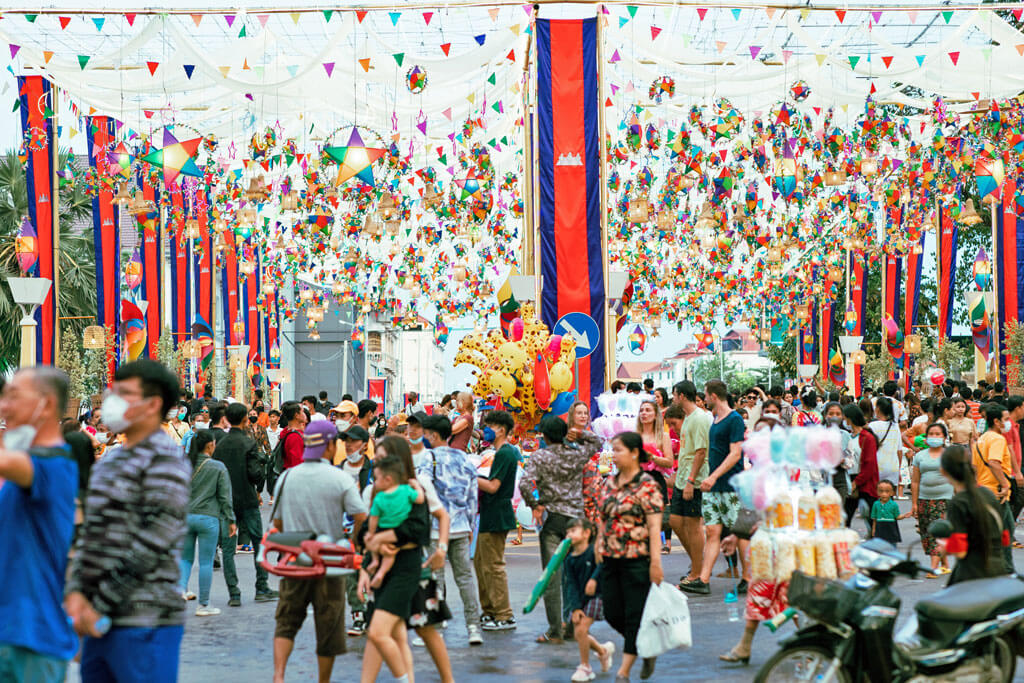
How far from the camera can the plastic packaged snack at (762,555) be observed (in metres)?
7.31

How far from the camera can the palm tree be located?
28766mm

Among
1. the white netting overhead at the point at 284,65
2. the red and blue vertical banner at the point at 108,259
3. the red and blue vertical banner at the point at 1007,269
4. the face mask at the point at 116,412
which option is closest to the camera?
the face mask at the point at 116,412

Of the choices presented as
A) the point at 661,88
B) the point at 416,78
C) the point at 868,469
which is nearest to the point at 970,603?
the point at 868,469

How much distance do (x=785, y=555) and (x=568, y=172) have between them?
411 inches

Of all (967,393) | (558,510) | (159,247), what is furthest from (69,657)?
(159,247)

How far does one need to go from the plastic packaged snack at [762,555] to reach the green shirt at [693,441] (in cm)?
367

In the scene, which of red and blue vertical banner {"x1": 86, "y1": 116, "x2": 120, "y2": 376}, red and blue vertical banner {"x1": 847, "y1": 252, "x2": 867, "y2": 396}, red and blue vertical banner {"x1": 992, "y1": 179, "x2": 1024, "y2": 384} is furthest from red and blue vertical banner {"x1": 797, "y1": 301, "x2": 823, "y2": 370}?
red and blue vertical banner {"x1": 86, "y1": 116, "x2": 120, "y2": 376}

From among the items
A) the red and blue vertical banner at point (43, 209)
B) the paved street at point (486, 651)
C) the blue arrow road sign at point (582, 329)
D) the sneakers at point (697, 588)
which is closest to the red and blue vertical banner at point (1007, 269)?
the blue arrow road sign at point (582, 329)

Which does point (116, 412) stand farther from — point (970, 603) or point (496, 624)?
point (496, 624)

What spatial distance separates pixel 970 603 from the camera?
606 cm

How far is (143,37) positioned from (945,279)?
17198mm

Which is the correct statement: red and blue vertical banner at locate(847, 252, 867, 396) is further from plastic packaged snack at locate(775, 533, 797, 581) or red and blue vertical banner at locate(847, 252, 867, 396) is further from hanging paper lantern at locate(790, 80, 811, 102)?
plastic packaged snack at locate(775, 533, 797, 581)

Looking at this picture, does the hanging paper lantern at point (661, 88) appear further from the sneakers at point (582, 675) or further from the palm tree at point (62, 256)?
the palm tree at point (62, 256)

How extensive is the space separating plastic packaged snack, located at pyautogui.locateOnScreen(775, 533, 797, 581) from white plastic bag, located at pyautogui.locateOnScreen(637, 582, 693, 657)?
60cm
